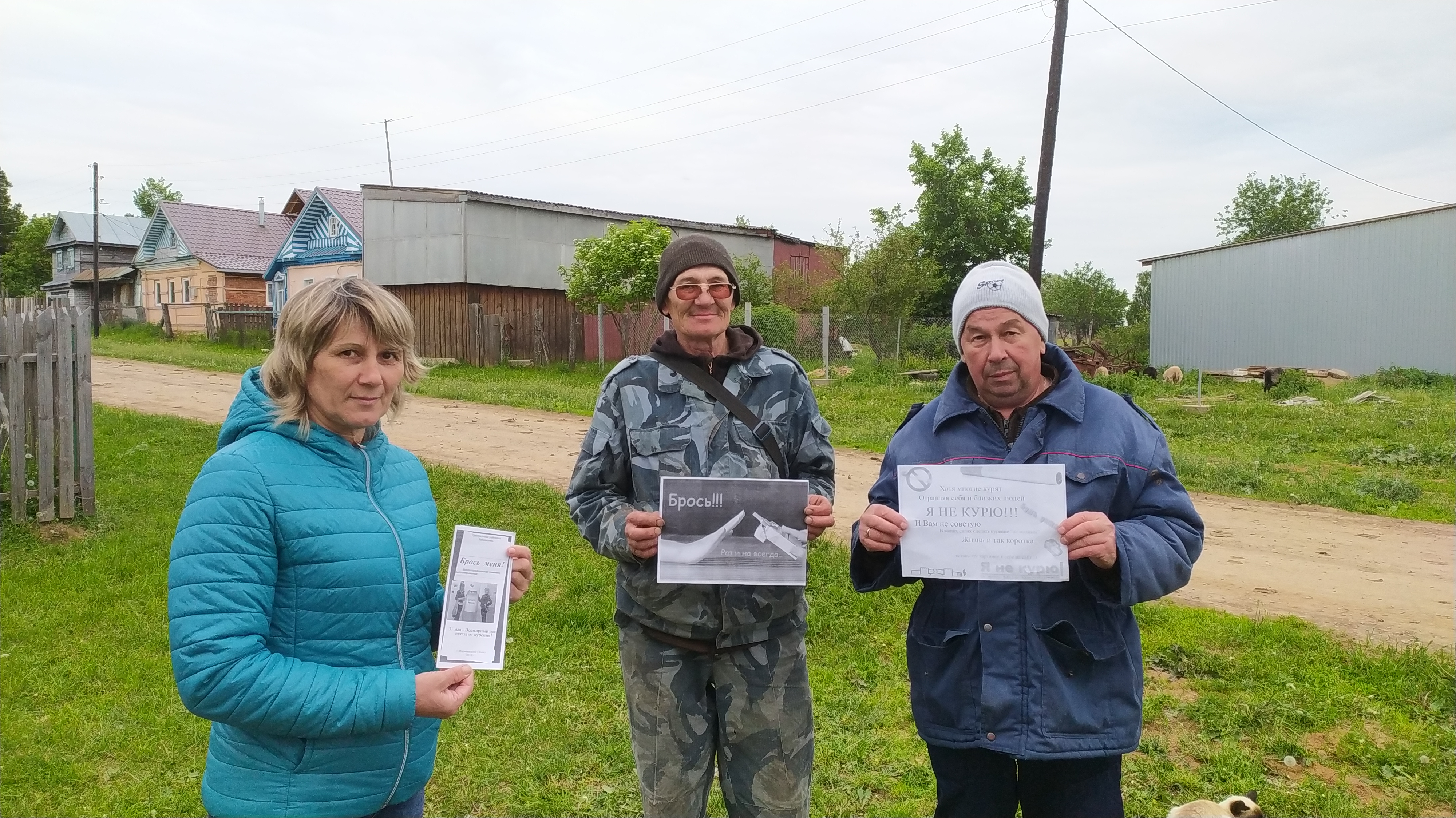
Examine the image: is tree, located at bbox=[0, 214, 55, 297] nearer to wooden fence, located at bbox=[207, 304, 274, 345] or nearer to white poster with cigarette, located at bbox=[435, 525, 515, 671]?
wooden fence, located at bbox=[207, 304, 274, 345]

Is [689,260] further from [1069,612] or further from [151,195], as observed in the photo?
[151,195]

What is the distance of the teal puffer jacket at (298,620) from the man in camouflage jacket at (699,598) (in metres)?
0.77

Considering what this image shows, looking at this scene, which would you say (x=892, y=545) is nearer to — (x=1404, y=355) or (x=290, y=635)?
(x=290, y=635)

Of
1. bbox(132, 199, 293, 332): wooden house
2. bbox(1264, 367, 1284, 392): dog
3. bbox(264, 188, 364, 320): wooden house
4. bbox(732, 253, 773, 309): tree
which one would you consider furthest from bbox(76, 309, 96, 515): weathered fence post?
bbox(132, 199, 293, 332): wooden house

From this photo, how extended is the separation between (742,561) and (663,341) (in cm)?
78

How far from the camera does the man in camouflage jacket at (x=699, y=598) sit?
276 centimetres

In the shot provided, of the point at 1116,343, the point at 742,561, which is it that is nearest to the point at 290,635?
the point at 742,561

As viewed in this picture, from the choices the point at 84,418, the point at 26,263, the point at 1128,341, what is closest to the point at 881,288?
the point at 1128,341

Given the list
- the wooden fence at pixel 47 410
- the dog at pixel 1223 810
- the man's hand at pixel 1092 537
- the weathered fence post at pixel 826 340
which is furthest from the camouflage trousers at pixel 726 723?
the weathered fence post at pixel 826 340

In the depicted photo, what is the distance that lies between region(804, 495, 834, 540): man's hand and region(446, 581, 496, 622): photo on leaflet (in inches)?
37.7

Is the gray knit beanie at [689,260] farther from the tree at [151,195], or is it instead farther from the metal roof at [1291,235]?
the tree at [151,195]

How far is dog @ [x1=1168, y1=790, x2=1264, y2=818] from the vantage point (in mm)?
3064

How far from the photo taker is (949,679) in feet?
8.04

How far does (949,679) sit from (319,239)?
35.6m
